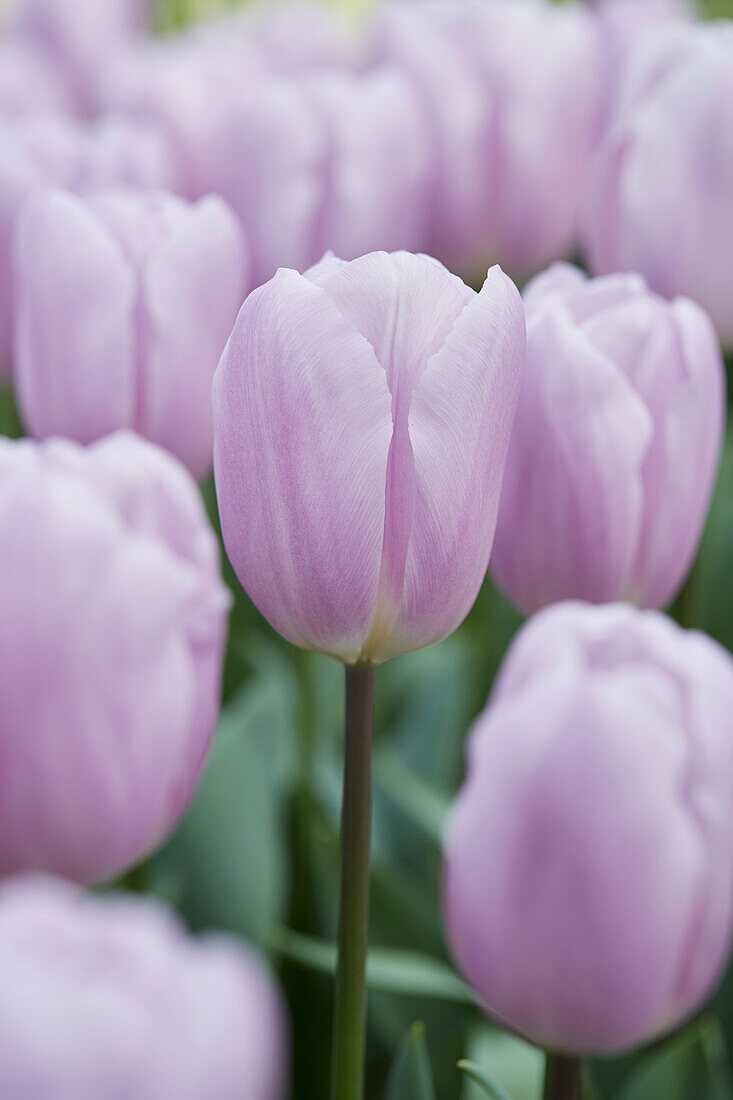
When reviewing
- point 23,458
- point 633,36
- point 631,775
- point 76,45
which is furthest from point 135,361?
point 76,45

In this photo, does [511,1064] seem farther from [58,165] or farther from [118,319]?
[58,165]

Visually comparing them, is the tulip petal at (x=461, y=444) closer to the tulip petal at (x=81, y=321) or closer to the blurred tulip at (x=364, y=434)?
the blurred tulip at (x=364, y=434)

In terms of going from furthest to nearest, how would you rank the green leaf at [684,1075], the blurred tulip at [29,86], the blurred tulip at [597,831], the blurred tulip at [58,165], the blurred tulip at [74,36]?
the blurred tulip at [74,36] → the blurred tulip at [29,86] → the blurred tulip at [58,165] → the green leaf at [684,1075] → the blurred tulip at [597,831]

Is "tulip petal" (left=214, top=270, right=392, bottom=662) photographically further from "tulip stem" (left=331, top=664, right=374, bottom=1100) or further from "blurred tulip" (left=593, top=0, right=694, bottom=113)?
"blurred tulip" (left=593, top=0, right=694, bottom=113)

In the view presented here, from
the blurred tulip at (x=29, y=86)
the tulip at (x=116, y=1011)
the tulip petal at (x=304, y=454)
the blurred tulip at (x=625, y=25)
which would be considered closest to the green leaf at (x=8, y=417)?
the blurred tulip at (x=29, y=86)

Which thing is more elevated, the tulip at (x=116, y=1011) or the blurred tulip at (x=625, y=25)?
the tulip at (x=116, y=1011)

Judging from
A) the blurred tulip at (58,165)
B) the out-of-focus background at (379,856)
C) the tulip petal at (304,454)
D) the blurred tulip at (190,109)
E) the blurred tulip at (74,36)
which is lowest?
the out-of-focus background at (379,856)

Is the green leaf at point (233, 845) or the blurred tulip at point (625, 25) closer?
the green leaf at point (233, 845)

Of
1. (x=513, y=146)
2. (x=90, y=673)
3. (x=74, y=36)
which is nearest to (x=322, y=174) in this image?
(x=513, y=146)
